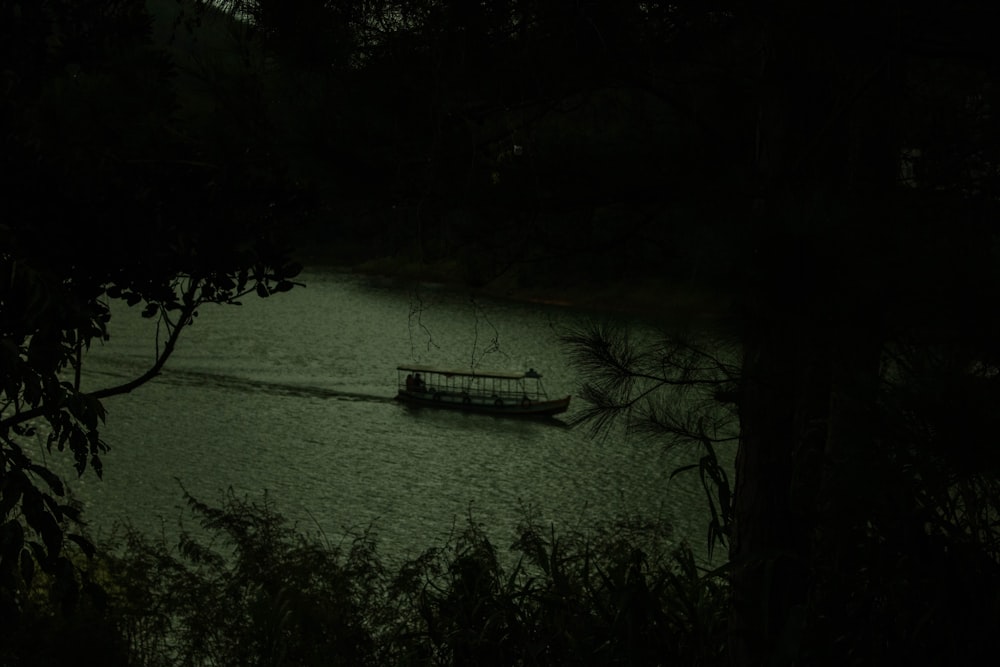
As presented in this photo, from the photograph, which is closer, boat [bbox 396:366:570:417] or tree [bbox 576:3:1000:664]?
tree [bbox 576:3:1000:664]

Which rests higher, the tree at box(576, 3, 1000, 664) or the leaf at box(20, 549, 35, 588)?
the tree at box(576, 3, 1000, 664)

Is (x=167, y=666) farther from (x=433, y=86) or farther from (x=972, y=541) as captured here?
(x=972, y=541)

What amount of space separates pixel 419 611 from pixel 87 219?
195 centimetres

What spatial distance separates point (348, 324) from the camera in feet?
95.5

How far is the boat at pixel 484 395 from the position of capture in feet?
66.1

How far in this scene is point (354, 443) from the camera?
17719 mm

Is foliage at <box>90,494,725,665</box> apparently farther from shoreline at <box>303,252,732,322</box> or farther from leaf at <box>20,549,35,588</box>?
leaf at <box>20,549,35,588</box>

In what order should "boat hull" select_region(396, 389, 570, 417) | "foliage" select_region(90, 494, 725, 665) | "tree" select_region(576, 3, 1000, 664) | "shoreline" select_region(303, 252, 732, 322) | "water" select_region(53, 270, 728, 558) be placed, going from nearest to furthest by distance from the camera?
1. "tree" select_region(576, 3, 1000, 664)
2. "shoreline" select_region(303, 252, 732, 322)
3. "foliage" select_region(90, 494, 725, 665)
4. "water" select_region(53, 270, 728, 558)
5. "boat hull" select_region(396, 389, 570, 417)

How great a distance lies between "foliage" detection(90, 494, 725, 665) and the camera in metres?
3.25

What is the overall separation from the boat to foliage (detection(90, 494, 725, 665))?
1492 centimetres

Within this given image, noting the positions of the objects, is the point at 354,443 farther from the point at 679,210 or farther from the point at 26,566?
the point at 26,566

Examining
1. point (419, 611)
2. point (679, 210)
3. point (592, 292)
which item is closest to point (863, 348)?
point (679, 210)

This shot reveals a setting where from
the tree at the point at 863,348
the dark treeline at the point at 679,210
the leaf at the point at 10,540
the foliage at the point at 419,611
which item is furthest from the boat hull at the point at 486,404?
the leaf at the point at 10,540

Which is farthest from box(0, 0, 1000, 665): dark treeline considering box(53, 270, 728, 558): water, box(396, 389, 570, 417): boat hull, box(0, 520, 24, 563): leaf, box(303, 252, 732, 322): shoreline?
box(396, 389, 570, 417): boat hull
